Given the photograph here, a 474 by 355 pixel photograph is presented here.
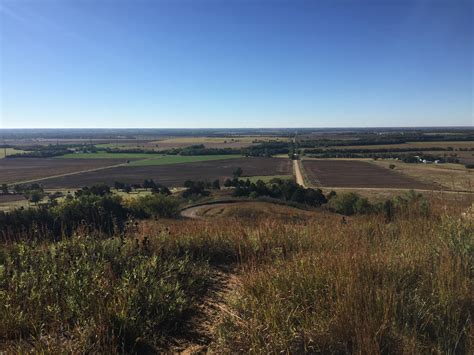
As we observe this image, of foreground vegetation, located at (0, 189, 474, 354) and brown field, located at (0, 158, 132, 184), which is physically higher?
Result: foreground vegetation, located at (0, 189, 474, 354)

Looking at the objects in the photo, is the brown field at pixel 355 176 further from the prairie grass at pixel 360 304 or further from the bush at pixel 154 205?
the prairie grass at pixel 360 304

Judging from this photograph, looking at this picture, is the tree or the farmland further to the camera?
the tree

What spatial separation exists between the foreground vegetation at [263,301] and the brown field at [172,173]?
218ft

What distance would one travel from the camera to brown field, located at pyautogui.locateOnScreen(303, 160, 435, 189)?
6481 centimetres

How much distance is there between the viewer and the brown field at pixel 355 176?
6481 centimetres

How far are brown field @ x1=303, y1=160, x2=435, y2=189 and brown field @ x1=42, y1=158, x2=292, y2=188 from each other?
785 cm

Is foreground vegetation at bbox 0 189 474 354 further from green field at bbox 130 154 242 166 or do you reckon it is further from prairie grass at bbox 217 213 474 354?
green field at bbox 130 154 242 166

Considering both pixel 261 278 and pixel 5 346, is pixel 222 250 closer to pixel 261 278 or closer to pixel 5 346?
pixel 261 278

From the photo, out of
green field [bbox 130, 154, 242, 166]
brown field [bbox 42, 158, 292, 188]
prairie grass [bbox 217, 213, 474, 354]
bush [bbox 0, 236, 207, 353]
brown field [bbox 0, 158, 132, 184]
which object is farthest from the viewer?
green field [bbox 130, 154, 242, 166]

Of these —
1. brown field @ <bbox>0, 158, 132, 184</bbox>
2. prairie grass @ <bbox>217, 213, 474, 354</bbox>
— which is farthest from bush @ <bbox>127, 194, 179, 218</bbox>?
brown field @ <bbox>0, 158, 132, 184</bbox>

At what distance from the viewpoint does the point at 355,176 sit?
76188mm

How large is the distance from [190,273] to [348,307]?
2.28 m

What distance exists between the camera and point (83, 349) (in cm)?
274

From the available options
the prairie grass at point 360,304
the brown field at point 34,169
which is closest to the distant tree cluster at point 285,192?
the prairie grass at point 360,304
